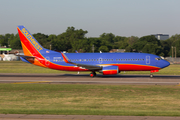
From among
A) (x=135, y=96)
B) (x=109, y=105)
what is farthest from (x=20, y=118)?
(x=135, y=96)

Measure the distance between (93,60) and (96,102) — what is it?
2180 cm

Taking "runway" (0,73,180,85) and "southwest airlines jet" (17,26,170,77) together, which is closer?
"runway" (0,73,180,85)

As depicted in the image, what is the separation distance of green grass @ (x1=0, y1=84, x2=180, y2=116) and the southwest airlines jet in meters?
14.3

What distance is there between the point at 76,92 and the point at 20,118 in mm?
11680

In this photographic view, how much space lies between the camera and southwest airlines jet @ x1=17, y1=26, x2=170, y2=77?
40.5m

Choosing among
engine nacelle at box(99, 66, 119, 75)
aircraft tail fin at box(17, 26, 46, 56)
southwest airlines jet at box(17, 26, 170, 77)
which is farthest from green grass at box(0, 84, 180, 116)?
aircraft tail fin at box(17, 26, 46, 56)

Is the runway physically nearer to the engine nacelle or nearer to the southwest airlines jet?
the engine nacelle

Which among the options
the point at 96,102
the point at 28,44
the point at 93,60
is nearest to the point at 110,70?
the point at 93,60

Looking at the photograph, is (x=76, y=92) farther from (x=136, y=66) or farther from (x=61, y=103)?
(x=136, y=66)

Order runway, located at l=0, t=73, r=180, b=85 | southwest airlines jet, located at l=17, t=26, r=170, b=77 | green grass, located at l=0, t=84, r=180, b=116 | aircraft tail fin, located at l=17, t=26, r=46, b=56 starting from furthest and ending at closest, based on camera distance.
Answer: aircraft tail fin, located at l=17, t=26, r=46, b=56
southwest airlines jet, located at l=17, t=26, r=170, b=77
runway, located at l=0, t=73, r=180, b=85
green grass, located at l=0, t=84, r=180, b=116

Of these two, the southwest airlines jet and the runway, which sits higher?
the southwest airlines jet

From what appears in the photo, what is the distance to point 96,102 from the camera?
65.9ft

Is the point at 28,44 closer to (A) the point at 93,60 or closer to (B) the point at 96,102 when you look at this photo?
(A) the point at 93,60

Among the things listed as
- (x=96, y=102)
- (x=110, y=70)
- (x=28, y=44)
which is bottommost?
(x=96, y=102)
